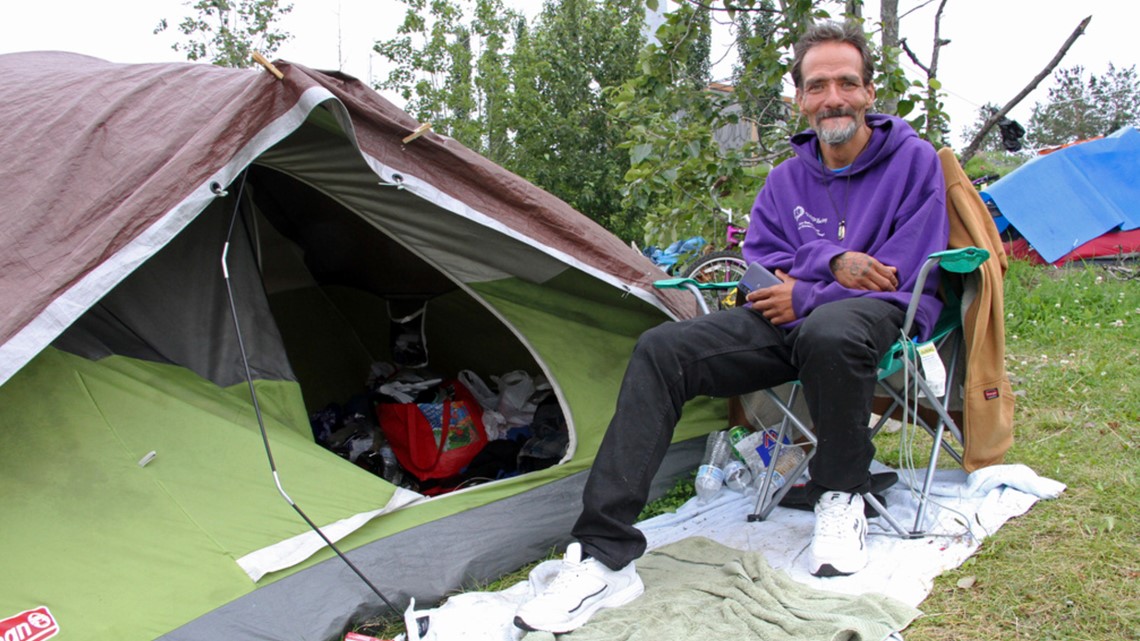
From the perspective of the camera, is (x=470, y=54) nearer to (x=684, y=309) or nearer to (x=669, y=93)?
(x=669, y=93)

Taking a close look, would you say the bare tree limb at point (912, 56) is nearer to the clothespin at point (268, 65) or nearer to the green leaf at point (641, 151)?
the green leaf at point (641, 151)

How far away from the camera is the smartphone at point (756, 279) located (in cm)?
226

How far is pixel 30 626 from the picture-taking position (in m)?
1.64

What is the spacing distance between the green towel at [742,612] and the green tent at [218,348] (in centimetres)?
56

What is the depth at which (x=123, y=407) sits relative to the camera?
6.37 ft

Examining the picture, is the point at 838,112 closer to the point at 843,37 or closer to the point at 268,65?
the point at 843,37

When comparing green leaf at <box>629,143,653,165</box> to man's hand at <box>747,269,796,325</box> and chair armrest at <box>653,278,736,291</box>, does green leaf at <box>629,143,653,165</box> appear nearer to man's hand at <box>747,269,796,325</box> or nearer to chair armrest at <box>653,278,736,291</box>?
chair armrest at <box>653,278,736,291</box>

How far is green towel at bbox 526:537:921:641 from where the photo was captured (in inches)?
65.9

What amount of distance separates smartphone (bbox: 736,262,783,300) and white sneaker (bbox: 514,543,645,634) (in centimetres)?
85

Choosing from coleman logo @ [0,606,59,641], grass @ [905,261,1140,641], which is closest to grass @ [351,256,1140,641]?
grass @ [905,261,1140,641]

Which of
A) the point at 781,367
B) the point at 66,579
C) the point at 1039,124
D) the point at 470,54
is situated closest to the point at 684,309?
the point at 781,367

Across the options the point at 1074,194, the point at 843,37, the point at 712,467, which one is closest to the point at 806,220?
the point at 843,37

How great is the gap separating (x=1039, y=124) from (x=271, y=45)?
17.3 meters

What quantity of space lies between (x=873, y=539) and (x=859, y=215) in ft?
2.84
